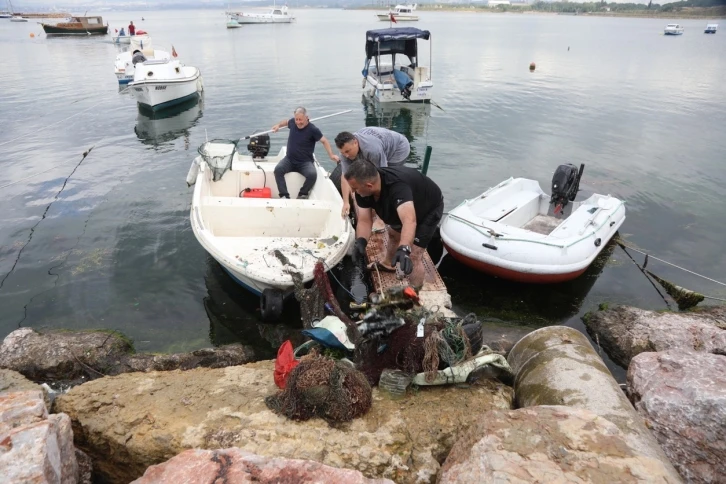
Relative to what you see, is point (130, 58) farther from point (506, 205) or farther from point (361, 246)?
point (361, 246)

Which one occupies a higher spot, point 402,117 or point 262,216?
point 262,216

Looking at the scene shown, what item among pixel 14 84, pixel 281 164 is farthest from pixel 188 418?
pixel 14 84

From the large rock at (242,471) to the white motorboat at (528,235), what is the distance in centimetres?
480

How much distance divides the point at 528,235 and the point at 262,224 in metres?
4.06

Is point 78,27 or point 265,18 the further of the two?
point 265,18

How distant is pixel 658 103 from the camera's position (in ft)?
65.9

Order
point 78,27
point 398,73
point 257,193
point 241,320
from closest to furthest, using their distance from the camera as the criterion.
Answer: point 241,320 → point 257,193 → point 398,73 → point 78,27

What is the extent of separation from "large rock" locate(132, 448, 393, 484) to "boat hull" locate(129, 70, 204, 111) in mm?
17515

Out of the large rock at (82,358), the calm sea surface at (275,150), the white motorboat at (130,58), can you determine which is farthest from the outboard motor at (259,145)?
the white motorboat at (130,58)

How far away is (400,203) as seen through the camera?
4.77 meters

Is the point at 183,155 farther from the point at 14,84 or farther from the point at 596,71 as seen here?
the point at 596,71

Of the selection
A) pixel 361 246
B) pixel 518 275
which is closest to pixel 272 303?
pixel 361 246

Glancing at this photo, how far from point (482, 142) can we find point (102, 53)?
32.8 metres

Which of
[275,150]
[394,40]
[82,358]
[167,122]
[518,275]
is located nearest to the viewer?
[82,358]
